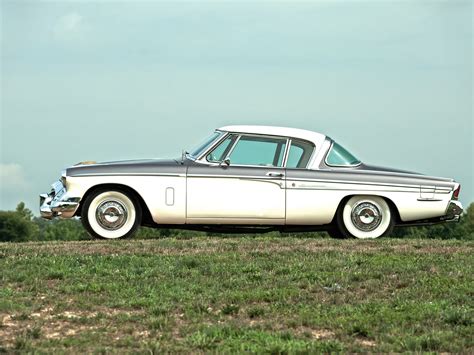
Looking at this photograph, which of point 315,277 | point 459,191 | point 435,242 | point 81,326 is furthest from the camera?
point 459,191

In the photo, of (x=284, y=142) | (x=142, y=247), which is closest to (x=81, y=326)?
(x=142, y=247)

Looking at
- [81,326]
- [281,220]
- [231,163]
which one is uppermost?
[231,163]

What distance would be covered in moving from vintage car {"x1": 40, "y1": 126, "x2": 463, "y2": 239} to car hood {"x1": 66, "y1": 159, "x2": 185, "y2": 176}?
0.06ft

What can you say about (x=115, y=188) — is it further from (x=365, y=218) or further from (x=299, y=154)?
(x=365, y=218)

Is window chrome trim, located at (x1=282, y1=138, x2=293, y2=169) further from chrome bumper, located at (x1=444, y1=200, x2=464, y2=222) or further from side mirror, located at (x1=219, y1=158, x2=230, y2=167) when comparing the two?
chrome bumper, located at (x1=444, y1=200, x2=464, y2=222)

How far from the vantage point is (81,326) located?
429 inches

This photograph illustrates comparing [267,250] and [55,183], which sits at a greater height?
[55,183]

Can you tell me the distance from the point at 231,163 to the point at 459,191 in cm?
471

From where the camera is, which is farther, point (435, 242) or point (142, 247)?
point (435, 242)

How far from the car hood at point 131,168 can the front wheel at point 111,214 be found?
15.2 inches

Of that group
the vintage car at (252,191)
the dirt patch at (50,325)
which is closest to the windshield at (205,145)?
the vintage car at (252,191)

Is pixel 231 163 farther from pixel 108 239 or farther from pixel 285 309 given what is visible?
pixel 285 309

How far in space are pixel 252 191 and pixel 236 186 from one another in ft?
1.05

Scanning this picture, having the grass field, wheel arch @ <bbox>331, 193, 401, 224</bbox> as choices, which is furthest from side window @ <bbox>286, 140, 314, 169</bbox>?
the grass field
